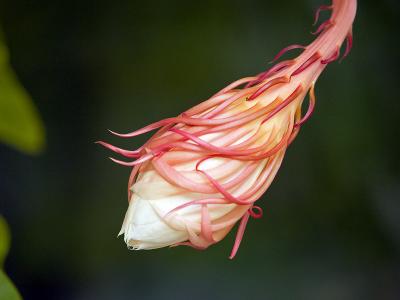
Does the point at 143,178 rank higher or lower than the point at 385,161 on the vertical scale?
higher

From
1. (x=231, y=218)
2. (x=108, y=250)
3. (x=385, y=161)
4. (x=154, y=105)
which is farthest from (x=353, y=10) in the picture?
(x=108, y=250)

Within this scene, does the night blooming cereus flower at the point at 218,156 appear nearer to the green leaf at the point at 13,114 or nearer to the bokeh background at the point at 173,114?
the green leaf at the point at 13,114

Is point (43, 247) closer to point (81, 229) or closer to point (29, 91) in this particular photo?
point (81, 229)

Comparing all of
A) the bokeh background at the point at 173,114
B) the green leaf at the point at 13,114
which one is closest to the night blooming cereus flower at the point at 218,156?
the green leaf at the point at 13,114

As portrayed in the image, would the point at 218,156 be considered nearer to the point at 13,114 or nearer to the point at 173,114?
the point at 13,114

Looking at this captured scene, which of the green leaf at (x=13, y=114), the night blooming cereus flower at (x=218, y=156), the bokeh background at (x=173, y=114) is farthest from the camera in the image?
the bokeh background at (x=173, y=114)

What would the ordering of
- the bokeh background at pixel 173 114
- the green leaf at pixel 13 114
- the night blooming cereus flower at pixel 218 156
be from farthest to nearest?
the bokeh background at pixel 173 114 < the green leaf at pixel 13 114 < the night blooming cereus flower at pixel 218 156

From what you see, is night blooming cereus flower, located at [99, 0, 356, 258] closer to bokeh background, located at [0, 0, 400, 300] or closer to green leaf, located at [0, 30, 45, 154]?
green leaf, located at [0, 30, 45, 154]

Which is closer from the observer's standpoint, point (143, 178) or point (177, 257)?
point (143, 178)
